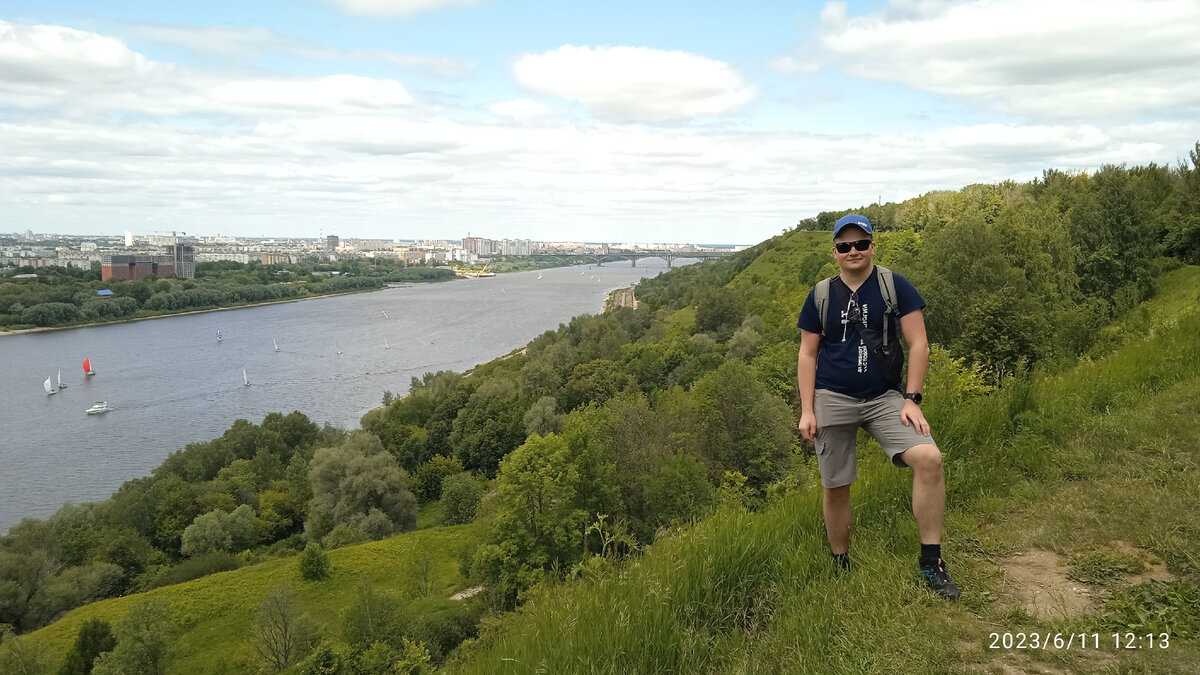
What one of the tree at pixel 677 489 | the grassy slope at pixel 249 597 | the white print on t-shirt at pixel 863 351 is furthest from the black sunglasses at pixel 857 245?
the grassy slope at pixel 249 597

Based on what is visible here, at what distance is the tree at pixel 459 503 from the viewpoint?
95.9ft

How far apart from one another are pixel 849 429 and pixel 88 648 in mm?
23604

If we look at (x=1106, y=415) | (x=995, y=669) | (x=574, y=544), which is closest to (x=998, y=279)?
(x=574, y=544)

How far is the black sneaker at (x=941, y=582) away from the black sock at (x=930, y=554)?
0.01 m

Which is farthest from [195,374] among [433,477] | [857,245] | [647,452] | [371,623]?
[857,245]

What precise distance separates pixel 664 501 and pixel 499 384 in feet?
77.4

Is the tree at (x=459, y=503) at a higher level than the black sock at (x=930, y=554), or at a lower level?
lower

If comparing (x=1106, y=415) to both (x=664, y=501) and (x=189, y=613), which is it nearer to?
(x=664, y=501)

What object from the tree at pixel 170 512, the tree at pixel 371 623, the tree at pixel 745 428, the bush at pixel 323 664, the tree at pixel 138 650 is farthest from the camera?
the tree at pixel 170 512

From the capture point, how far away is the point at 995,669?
2.35 meters

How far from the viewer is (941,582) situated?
2889 mm

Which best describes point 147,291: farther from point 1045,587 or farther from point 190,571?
point 1045,587

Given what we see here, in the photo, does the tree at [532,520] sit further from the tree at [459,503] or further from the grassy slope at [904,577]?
the grassy slope at [904,577]

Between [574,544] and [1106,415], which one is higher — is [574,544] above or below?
below
